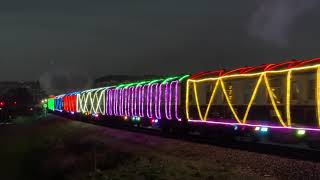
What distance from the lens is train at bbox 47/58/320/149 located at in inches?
721

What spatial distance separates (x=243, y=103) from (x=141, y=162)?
6.10 meters

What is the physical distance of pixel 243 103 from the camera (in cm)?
2203

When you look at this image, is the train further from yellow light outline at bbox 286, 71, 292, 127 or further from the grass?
the grass

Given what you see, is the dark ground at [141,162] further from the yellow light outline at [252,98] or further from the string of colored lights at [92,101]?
the string of colored lights at [92,101]

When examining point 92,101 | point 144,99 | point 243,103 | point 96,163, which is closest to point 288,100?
point 243,103

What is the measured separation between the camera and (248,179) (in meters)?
13.1

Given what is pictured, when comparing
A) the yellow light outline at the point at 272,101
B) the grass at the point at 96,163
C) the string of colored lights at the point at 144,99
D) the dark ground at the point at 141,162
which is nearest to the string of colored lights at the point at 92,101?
the string of colored lights at the point at 144,99

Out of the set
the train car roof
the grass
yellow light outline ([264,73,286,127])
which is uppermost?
the train car roof

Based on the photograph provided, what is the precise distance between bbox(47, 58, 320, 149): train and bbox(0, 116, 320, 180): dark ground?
1610mm

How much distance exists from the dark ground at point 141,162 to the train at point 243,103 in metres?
1.61

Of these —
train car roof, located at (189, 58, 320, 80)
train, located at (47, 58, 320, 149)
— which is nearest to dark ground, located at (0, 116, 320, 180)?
train, located at (47, 58, 320, 149)

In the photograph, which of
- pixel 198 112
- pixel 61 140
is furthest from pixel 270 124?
pixel 61 140

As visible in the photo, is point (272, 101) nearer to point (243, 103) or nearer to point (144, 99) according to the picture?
point (243, 103)

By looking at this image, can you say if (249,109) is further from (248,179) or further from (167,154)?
(248,179)
